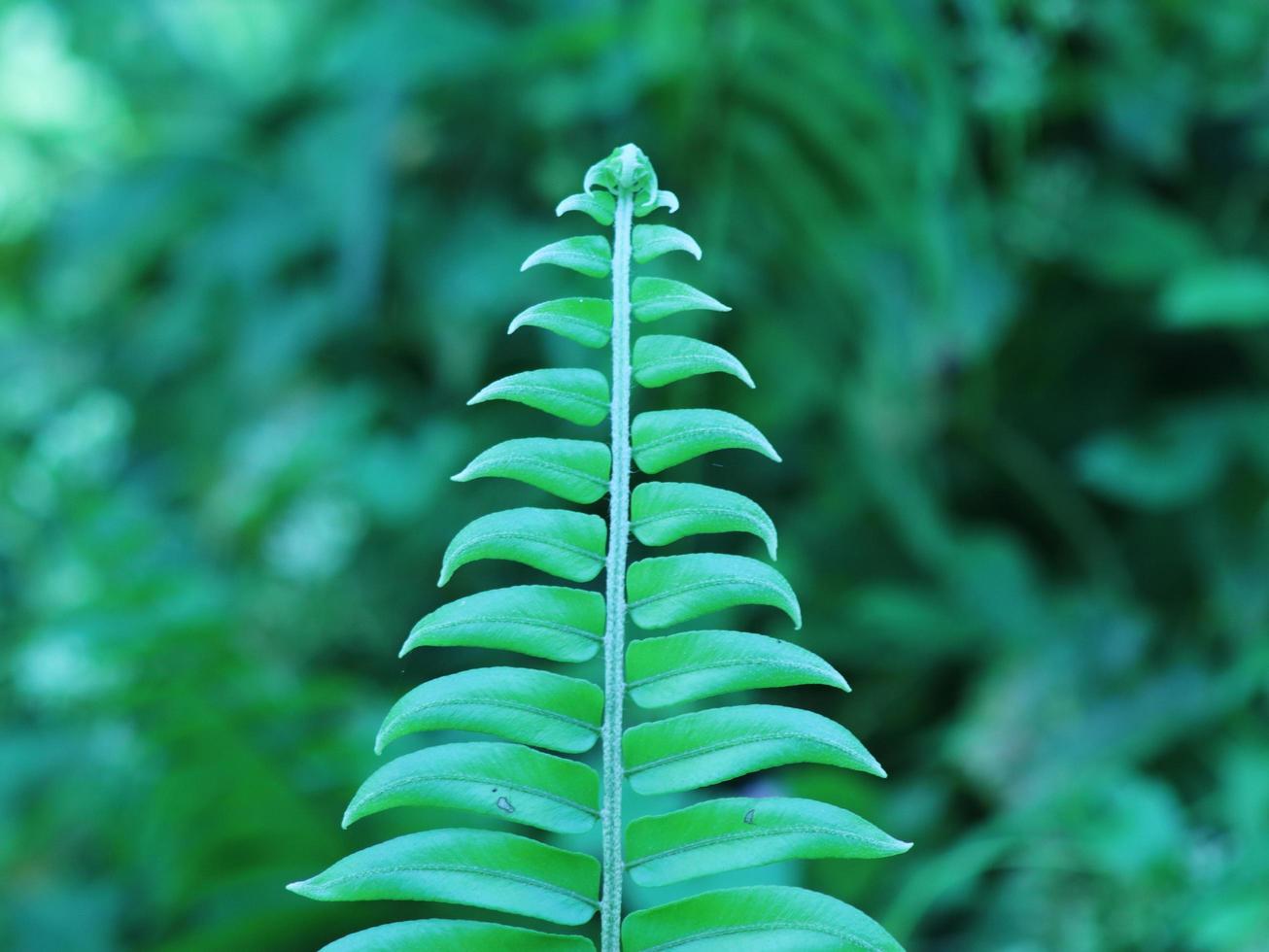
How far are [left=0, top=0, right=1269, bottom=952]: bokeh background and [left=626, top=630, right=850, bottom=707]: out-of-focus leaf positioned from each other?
1.91 feet

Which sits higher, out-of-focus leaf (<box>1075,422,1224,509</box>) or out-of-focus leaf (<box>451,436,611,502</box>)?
out-of-focus leaf (<box>1075,422,1224,509</box>)

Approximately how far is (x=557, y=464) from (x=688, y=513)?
0.16 ft

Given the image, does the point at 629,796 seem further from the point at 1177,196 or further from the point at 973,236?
the point at 1177,196

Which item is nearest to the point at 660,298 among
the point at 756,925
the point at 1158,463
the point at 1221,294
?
the point at 756,925

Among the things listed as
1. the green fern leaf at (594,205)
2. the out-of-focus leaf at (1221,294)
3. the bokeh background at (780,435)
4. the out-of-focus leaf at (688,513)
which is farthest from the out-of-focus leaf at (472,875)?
the out-of-focus leaf at (1221,294)

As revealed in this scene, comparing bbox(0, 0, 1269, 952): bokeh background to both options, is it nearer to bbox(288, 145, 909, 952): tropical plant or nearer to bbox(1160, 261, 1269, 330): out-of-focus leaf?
bbox(1160, 261, 1269, 330): out-of-focus leaf

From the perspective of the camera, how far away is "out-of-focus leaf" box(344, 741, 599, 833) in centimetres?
42

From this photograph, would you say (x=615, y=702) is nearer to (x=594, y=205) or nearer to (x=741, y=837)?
(x=741, y=837)

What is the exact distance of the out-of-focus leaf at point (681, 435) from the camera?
443 millimetres

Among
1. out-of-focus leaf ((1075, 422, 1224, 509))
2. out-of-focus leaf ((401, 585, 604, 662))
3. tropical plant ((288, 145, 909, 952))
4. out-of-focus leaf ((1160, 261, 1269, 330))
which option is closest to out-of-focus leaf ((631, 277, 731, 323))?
tropical plant ((288, 145, 909, 952))

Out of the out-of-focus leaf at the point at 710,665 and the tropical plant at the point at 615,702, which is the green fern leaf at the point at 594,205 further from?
the out-of-focus leaf at the point at 710,665

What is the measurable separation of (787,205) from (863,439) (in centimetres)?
28

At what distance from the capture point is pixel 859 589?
1450 millimetres

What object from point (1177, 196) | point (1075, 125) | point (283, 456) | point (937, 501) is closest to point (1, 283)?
point (283, 456)
